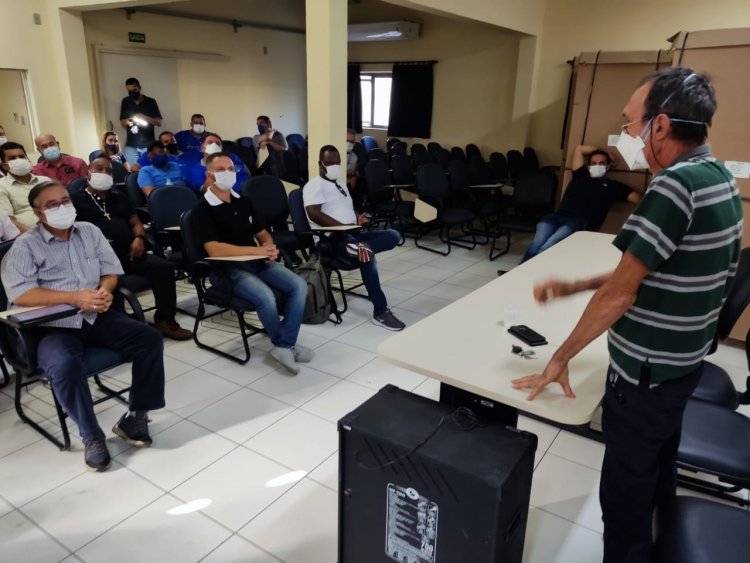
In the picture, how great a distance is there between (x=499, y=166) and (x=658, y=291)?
642 centimetres

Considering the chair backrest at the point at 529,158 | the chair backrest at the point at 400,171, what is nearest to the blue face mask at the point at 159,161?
the chair backrest at the point at 400,171

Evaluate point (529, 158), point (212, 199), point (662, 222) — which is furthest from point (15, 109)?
point (662, 222)

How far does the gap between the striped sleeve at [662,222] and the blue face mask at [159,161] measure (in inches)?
175

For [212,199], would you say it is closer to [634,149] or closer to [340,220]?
[340,220]

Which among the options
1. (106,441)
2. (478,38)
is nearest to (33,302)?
(106,441)

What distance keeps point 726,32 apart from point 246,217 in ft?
10.7

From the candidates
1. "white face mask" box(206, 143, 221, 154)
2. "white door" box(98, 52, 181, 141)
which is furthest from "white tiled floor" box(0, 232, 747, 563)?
"white door" box(98, 52, 181, 141)

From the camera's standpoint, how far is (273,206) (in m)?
4.32

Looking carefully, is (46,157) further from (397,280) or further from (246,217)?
(397,280)

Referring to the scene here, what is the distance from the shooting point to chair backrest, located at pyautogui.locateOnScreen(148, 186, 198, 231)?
3.82 meters

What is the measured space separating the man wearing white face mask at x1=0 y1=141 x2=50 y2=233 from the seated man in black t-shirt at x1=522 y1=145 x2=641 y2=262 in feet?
13.2

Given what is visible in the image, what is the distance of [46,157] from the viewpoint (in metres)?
4.41

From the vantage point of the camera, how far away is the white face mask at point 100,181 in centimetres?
344

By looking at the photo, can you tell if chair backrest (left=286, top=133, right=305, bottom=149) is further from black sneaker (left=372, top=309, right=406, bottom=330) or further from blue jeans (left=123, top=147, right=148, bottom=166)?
black sneaker (left=372, top=309, right=406, bottom=330)
